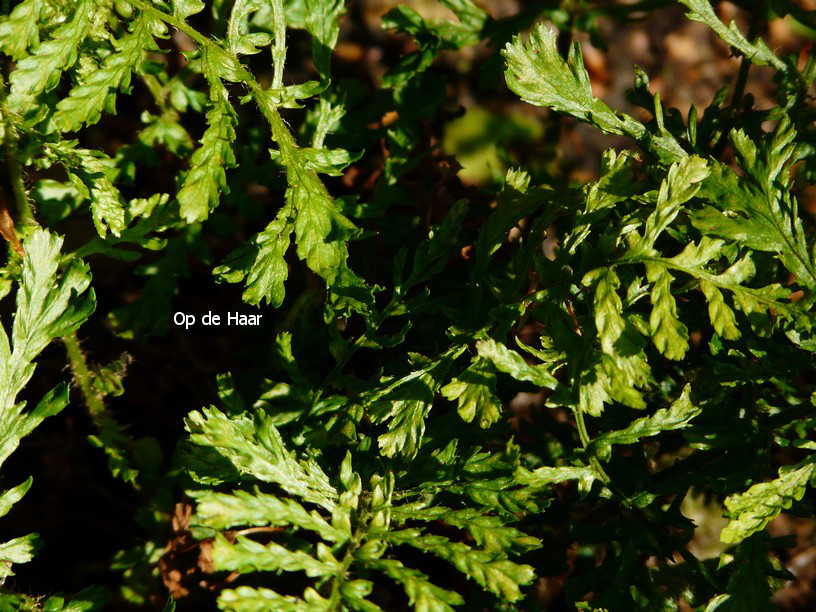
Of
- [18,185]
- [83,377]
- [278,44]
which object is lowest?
[83,377]


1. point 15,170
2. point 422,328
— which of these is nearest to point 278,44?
point 15,170

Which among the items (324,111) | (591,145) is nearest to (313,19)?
(324,111)

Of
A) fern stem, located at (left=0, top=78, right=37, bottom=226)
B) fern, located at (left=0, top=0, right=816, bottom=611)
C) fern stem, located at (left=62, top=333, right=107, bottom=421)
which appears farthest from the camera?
fern stem, located at (left=62, top=333, right=107, bottom=421)

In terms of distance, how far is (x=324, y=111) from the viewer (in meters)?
2.07

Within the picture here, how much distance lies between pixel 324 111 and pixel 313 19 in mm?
253

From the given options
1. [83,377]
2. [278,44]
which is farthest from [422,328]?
[83,377]

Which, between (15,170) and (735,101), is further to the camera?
(735,101)

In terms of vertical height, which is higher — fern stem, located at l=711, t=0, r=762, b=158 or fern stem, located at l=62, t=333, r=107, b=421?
fern stem, located at l=711, t=0, r=762, b=158

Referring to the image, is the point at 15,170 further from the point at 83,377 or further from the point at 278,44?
the point at 278,44

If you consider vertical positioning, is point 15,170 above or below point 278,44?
below

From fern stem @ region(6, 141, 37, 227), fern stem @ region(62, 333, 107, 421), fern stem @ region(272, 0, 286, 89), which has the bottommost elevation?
fern stem @ region(62, 333, 107, 421)

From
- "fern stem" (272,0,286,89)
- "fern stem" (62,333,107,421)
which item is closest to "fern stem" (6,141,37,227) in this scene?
"fern stem" (62,333,107,421)

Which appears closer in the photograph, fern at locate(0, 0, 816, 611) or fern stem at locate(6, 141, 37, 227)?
fern at locate(0, 0, 816, 611)

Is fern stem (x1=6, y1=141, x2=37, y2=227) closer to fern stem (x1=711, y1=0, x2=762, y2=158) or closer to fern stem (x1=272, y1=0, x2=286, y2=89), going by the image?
fern stem (x1=272, y1=0, x2=286, y2=89)
